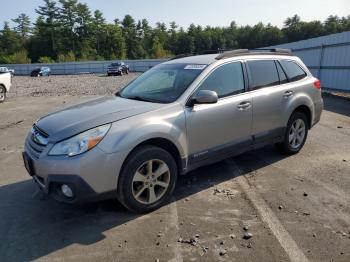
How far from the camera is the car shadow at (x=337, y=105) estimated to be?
10781 mm

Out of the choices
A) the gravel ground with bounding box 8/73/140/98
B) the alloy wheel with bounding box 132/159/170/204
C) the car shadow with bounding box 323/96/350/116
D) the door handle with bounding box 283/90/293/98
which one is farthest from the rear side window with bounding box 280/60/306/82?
the gravel ground with bounding box 8/73/140/98

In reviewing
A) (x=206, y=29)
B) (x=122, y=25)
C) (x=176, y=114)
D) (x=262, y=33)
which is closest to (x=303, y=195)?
(x=176, y=114)

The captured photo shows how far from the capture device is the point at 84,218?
4.11 metres

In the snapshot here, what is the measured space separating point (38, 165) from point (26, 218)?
30.6 inches

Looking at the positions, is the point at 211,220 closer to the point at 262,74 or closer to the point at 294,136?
the point at 262,74

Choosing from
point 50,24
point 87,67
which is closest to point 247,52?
point 87,67

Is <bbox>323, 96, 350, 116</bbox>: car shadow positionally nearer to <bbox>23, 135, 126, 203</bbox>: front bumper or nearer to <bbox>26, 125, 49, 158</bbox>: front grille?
<bbox>23, 135, 126, 203</bbox>: front bumper

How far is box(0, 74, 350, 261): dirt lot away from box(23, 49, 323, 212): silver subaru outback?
0.39 m

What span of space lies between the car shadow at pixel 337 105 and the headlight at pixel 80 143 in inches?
344

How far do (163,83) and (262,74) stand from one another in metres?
1.55

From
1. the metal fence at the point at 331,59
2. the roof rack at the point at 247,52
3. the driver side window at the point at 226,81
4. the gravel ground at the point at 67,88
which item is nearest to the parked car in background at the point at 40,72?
the gravel ground at the point at 67,88

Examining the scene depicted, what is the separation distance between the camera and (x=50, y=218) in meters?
4.13

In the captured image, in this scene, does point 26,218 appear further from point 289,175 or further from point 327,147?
point 327,147

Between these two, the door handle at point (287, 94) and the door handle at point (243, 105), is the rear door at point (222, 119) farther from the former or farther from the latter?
the door handle at point (287, 94)
